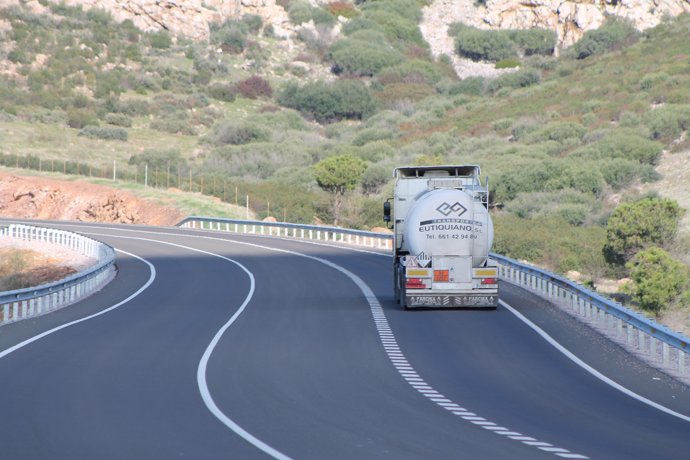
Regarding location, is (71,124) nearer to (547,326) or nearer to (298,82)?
(298,82)

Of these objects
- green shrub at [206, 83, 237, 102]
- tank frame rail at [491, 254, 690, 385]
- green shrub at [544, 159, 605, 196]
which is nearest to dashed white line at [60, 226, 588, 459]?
tank frame rail at [491, 254, 690, 385]

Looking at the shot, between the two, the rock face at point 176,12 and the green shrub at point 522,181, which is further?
the rock face at point 176,12

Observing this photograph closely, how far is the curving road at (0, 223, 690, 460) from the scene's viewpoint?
1170 cm

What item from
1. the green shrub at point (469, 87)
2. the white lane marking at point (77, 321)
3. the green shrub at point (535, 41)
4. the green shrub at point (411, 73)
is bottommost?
the white lane marking at point (77, 321)

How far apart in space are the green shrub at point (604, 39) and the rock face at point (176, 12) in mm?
40641

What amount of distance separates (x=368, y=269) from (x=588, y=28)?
111747 mm

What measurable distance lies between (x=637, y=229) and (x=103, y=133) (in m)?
68.0

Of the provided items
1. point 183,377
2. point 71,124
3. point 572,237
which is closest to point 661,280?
point 572,237

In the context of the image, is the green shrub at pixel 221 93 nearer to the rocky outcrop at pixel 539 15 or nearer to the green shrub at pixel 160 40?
the green shrub at pixel 160 40

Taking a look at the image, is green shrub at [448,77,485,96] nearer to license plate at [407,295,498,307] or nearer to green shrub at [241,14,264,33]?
green shrub at [241,14,264,33]

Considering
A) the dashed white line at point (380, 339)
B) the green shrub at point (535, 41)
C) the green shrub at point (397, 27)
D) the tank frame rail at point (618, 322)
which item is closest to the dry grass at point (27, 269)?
the dashed white line at point (380, 339)

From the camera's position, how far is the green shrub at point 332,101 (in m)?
130

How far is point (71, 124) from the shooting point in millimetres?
109875

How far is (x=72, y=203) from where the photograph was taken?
7500cm
